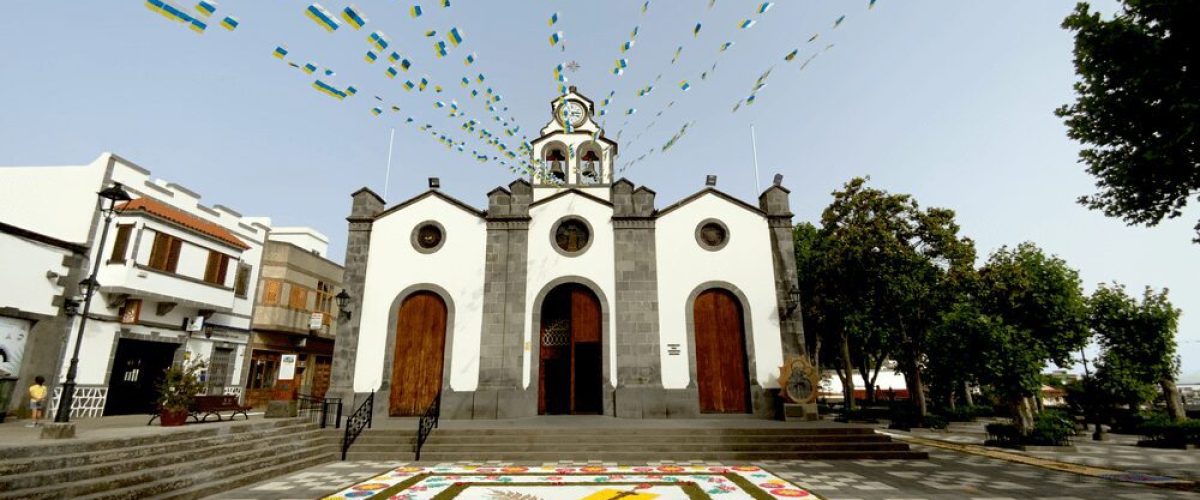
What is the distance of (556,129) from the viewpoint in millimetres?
19969

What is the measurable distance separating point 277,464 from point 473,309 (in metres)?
7.26

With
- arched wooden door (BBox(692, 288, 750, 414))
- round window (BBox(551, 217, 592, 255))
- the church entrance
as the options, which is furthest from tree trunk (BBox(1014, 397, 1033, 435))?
round window (BBox(551, 217, 592, 255))

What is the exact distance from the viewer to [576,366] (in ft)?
53.8

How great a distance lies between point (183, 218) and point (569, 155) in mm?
14578

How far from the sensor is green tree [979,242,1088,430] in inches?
568

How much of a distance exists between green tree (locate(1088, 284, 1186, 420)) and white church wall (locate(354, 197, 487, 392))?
23.1 metres

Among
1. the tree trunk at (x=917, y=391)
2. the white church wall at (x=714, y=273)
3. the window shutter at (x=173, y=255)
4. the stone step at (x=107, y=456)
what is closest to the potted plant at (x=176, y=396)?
the stone step at (x=107, y=456)

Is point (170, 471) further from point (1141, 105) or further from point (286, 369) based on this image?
point (1141, 105)

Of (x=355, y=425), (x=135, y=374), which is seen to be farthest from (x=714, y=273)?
(x=135, y=374)

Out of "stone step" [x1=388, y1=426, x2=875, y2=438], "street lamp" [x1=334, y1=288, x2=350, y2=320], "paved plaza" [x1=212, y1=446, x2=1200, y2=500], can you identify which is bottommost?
"paved plaza" [x1=212, y1=446, x2=1200, y2=500]

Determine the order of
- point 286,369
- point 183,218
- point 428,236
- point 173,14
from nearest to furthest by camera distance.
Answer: point 173,14 < point 286,369 < point 428,236 < point 183,218

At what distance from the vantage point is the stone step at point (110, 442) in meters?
6.68

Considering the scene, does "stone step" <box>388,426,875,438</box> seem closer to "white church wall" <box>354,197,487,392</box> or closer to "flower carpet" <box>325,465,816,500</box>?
"flower carpet" <box>325,465,816,500</box>

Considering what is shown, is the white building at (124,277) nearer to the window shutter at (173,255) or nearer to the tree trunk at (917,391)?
the window shutter at (173,255)
